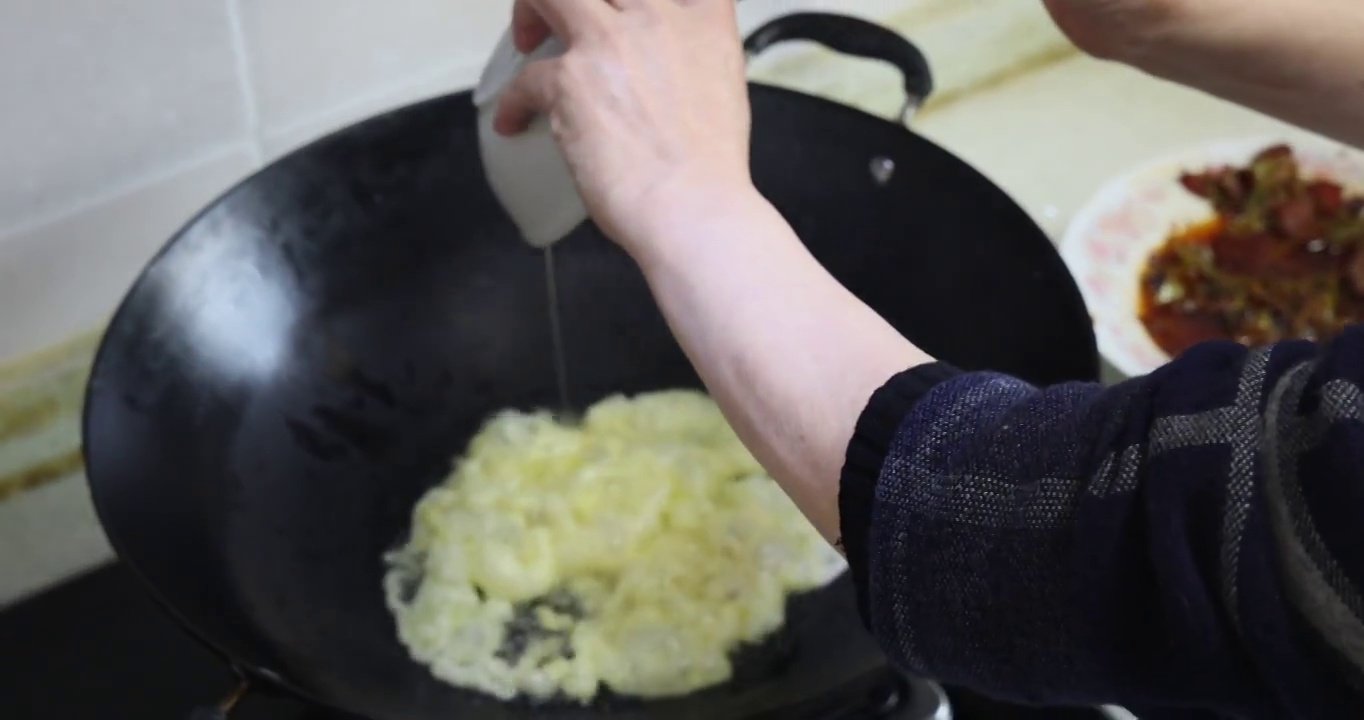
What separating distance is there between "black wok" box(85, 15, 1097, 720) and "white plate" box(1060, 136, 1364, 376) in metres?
0.17

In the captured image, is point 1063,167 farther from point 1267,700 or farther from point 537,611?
point 1267,700

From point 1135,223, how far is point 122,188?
2.55 feet

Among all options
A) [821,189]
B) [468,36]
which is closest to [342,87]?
[468,36]

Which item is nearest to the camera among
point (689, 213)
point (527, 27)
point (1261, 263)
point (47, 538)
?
point (689, 213)

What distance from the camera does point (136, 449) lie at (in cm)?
64

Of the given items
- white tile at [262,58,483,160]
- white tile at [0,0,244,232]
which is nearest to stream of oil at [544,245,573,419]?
white tile at [262,58,483,160]

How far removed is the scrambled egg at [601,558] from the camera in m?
0.71

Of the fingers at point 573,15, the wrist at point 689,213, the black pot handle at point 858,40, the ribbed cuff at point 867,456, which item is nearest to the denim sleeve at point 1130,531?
the ribbed cuff at point 867,456

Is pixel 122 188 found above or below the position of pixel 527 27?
below

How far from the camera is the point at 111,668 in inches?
29.7

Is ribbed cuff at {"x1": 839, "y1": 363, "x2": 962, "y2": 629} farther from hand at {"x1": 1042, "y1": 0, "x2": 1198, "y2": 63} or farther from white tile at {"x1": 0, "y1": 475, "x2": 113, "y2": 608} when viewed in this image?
white tile at {"x1": 0, "y1": 475, "x2": 113, "y2": 608}

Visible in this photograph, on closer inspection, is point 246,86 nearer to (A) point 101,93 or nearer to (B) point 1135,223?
(A) point 101,93

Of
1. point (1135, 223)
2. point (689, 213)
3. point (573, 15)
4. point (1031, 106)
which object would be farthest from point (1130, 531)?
point (1031, 106)

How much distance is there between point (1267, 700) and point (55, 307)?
0.73 meters
